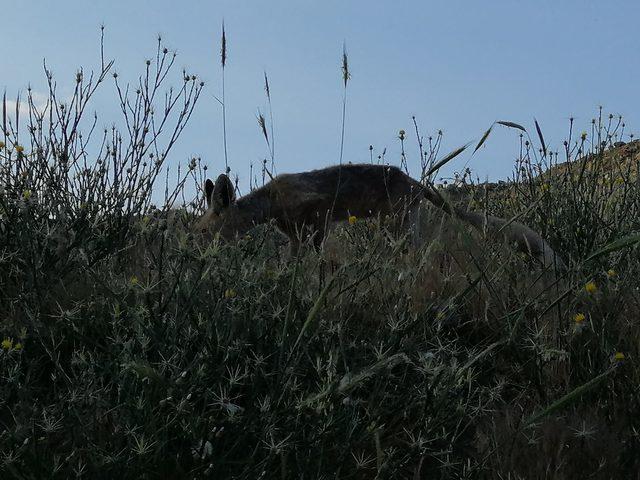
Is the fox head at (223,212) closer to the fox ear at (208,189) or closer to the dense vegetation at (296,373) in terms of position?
the fox ear at (208,189)

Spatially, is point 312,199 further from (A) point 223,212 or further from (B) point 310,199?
(A) point 223,212

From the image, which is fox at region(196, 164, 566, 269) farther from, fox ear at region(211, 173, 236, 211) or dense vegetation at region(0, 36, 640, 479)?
dense vegetation at region(0, 36, 640, 479)

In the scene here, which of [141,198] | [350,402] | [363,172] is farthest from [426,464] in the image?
[363,172]

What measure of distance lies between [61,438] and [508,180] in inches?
231

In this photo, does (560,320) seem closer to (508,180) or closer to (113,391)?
(113,391)

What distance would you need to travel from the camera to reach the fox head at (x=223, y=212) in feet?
26.6

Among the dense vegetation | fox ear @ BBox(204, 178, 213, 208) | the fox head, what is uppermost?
fox ear @ BBox(204, 178, 213, 208)

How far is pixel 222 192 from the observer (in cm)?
810

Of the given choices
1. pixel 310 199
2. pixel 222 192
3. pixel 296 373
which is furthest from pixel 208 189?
pixel 296 373

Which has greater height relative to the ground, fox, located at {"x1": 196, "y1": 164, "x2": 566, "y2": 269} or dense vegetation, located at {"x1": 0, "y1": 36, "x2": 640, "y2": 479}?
fox, located at {"x1": 196, "y1": 164, "x2": 566, "y2": 269}

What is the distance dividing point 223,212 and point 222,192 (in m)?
0.23

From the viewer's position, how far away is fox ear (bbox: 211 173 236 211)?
8070mm

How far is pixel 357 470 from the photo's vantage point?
3.03m

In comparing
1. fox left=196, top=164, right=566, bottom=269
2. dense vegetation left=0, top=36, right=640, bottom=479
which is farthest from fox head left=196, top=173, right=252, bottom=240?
dense vegetation left=0, top=36, right=640, bottom=479
